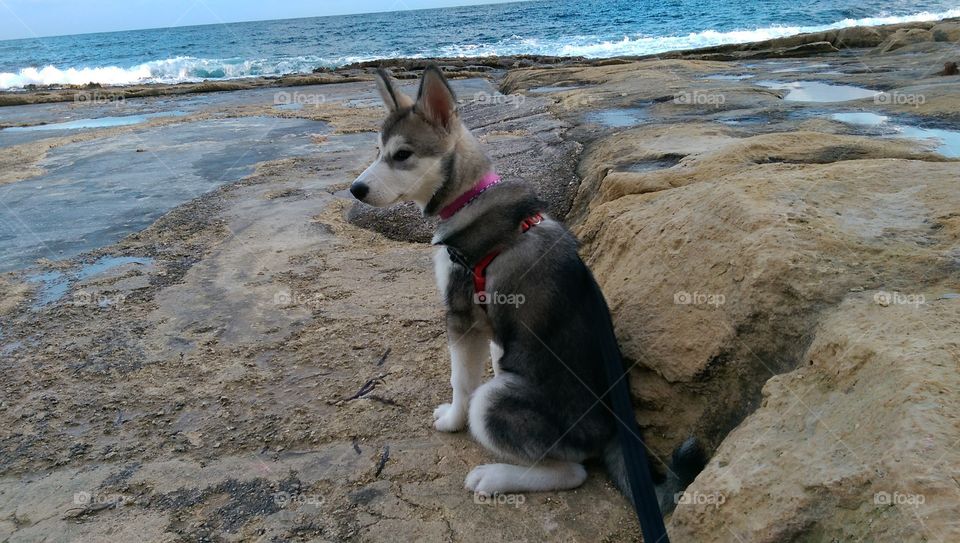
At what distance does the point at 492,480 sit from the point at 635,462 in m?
0.95

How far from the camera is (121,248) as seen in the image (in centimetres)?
625

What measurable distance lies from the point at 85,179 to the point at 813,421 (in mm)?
9892

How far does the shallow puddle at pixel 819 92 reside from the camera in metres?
8.59

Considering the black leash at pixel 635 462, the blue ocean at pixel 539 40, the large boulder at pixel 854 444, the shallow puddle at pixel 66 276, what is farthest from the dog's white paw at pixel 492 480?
the blue ocean at pixel 539 40

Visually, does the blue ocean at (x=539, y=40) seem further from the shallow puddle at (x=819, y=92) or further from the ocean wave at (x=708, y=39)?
the shallow puddle at (x=819, y=92)

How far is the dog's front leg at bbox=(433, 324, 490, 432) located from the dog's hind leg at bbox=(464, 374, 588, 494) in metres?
0.37

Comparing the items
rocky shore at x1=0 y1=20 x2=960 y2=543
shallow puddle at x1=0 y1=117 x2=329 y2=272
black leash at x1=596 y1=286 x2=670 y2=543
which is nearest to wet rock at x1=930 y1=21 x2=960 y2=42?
rocky shore at x1=0 y1=20 x2=960 y2=543

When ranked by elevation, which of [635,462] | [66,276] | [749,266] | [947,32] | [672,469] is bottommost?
[66,276]

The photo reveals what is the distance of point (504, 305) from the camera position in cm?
305

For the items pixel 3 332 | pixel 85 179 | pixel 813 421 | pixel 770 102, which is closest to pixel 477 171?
pixel 813 421

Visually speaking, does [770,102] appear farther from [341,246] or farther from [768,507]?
[768,507]

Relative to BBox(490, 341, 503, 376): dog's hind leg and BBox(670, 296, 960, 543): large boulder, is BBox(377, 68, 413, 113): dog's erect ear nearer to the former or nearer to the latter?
BBox(490, 341, 503, 376): dog's hind leg

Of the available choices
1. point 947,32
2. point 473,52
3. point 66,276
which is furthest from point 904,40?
point 473,52

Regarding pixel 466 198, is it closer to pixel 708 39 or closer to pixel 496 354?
pixel 496 354
